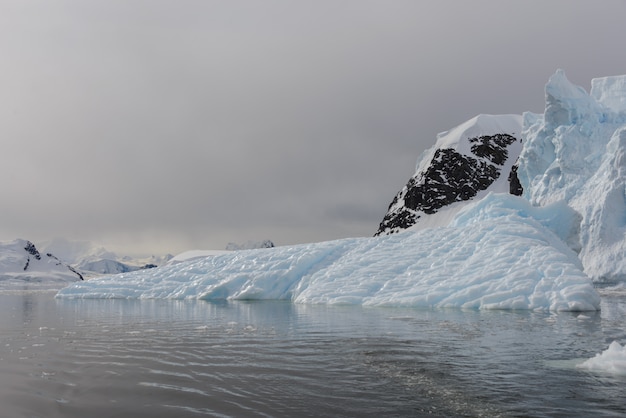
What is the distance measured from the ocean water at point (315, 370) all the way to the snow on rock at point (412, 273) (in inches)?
132

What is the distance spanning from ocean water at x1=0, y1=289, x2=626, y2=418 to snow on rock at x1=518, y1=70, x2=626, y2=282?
28.0 metres

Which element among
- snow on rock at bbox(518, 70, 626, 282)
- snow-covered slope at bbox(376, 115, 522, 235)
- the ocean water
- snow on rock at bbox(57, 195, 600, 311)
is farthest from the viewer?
snow-covered slope at bbox(376, 115, 522, 235)

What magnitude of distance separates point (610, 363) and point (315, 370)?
432 centimetres

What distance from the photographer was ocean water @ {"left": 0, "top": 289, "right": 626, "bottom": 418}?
5566 millimetres

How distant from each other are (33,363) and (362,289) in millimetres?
14088

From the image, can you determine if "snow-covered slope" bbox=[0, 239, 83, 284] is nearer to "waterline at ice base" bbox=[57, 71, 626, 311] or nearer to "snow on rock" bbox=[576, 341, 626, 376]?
"waterline at ice base" bbox=[57, 71, 626, 311]

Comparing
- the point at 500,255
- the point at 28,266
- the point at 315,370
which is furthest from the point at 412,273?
the point at 28,266

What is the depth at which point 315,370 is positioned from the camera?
7488 mm

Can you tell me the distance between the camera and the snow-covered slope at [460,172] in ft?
361

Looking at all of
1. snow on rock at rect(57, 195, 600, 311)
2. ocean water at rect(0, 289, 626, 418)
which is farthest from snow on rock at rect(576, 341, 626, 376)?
snow on rock at rect(57, 195, 600, 311)

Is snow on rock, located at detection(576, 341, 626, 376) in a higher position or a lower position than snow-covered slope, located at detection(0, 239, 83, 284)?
lower

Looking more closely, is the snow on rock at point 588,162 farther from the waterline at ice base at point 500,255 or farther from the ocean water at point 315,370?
the ocean water at point 315,370

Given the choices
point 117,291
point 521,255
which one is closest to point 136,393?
point 521,255

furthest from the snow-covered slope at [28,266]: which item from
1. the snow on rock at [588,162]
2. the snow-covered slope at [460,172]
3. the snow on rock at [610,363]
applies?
the snow on rock at [610,363]
